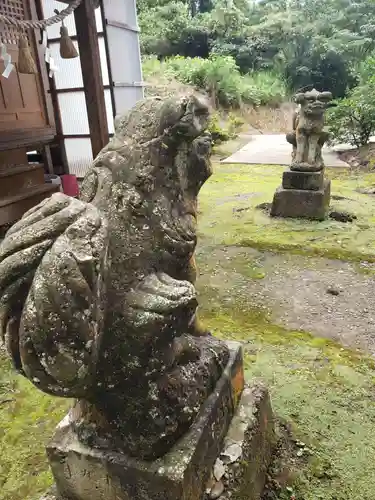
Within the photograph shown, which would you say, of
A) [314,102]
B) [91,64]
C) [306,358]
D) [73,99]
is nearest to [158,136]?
[306,358]

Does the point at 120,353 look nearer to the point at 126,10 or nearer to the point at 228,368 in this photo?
the point at 228,368

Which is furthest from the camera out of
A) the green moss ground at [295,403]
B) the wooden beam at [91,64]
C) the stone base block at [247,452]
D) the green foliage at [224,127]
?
the green foliage at [224,127]

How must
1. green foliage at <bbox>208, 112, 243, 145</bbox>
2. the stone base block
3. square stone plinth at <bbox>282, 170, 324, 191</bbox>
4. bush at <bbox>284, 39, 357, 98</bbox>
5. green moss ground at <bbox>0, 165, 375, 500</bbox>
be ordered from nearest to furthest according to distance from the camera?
the stone base block < green moss ground at <bbox>0, 165, 375, 500</bbox> < square stone plinth at <bbox>282, 170, 324, 191</bbox> < green foliage at <bbox>208, 112, 243, 145</bbox> < bush at <bbox>284, 39, 357, 98</bbox>

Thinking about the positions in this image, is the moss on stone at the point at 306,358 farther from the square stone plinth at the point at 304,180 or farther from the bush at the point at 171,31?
the bush at the point at 171,31

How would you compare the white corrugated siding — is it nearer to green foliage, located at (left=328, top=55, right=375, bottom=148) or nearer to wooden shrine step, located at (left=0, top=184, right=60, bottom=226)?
wooden shrine step, located at (left=0, top=184, right=60, bottom=226)

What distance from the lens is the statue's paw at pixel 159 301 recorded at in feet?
4.16

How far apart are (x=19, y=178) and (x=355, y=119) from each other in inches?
269

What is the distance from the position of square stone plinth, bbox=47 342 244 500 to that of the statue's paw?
463 mm

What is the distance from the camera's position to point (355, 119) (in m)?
9.05

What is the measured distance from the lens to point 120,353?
51.5 inches

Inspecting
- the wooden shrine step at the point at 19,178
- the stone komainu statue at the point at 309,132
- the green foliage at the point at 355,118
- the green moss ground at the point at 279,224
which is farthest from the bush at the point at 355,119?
the wooden shrine step at the point at 19,178

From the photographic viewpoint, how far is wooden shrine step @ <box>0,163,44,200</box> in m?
4.73

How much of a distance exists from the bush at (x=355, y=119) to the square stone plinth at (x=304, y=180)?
4.14 meters

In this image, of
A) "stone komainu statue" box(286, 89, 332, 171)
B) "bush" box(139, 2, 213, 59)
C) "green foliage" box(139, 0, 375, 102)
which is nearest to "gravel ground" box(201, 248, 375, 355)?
"stone komainu statue" box(286, 89, 332, 171)
